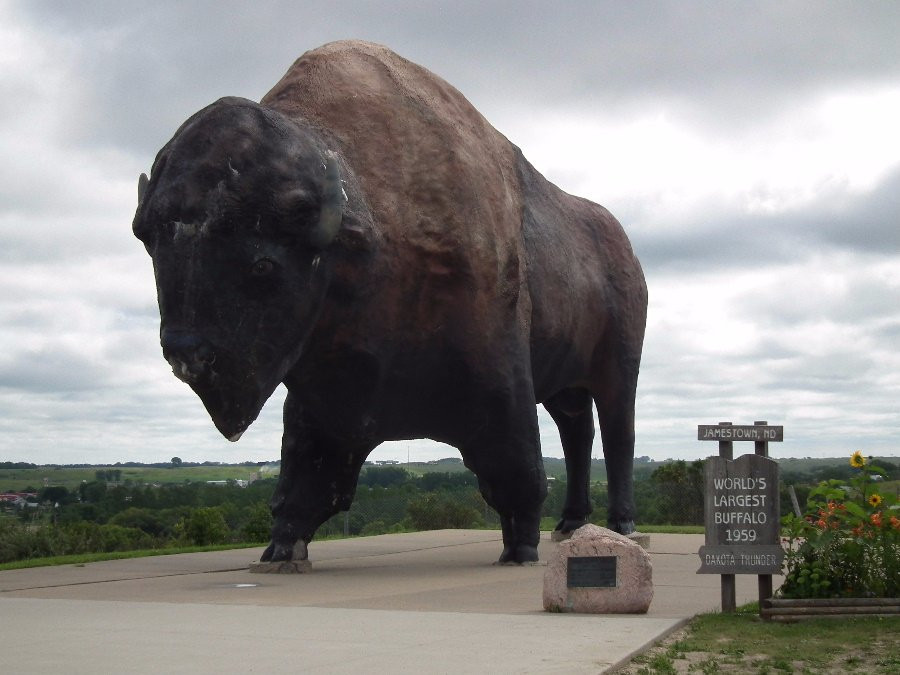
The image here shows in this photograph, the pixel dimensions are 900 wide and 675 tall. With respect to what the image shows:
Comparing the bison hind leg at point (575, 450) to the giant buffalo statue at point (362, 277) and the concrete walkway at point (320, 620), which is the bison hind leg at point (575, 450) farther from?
the concrete walkway at point (320, 620)

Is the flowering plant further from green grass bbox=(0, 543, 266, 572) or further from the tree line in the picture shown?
green grass bbox=(0, 543, 266, 572)

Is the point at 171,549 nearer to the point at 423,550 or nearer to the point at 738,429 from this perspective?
the point at 423,550

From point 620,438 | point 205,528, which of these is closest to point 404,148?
point 620,438

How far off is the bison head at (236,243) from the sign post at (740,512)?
275 centimetres

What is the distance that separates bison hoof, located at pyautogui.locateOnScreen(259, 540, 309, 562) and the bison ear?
9.68ft

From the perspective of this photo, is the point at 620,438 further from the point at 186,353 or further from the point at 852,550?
the point at 186,353

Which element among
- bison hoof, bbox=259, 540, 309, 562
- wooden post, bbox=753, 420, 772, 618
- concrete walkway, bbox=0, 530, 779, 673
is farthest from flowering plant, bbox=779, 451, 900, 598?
bison hoof, bbox=259, 540, 309, 562

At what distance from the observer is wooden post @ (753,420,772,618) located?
698 cm

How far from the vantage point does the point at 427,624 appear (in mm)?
6348

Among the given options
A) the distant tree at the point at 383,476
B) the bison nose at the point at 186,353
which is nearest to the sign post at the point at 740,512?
the bison nose at the point at 186,353

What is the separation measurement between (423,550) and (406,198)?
4781mm

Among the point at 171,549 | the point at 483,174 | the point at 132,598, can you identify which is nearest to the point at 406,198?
the point at 483,174

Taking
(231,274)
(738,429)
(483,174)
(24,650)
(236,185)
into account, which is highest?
(483,174)

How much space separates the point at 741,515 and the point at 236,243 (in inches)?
135
